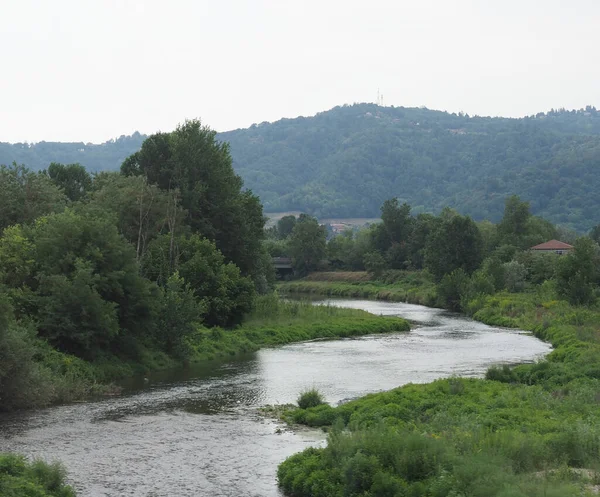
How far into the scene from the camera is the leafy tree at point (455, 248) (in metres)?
116

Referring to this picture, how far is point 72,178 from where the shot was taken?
99.9 meters

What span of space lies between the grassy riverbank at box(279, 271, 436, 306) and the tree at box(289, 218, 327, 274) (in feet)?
11.5

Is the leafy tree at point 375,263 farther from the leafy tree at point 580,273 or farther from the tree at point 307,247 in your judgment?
the leafy tree at point 580,273

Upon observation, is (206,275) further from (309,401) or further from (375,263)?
(375,263)

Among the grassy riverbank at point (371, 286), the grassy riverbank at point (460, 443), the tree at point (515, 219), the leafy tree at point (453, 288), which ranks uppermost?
the tree at point (515, 219)

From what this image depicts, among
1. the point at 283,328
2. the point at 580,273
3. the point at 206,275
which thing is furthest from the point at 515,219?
the point at 206,275

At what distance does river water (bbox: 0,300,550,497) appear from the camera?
Result: 25750 millimetres

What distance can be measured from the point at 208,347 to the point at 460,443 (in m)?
34.3

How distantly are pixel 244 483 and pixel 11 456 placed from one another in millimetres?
6965

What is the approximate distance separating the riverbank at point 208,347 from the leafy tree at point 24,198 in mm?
17394

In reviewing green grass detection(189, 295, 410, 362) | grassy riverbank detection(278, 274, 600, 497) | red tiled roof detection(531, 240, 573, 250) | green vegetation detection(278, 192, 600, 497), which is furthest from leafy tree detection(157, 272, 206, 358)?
red tiled roof detection(531, 240, 573, 250)

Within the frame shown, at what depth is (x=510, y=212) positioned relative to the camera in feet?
490

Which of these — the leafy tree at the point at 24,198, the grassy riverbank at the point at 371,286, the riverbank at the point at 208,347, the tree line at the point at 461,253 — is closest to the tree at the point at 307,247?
the tree line at the point at 461,253

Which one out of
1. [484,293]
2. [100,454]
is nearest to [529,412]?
[100,454]
